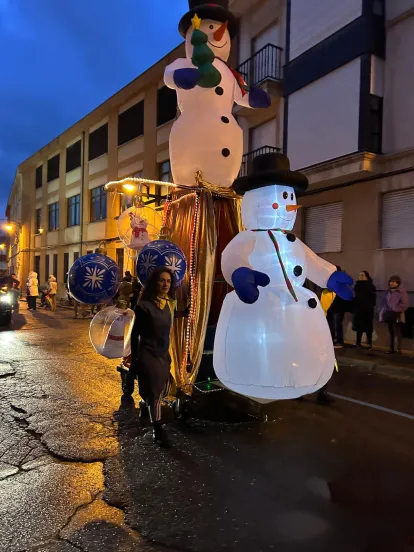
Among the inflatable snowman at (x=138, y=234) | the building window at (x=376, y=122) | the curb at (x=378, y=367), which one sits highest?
the building window at (x=376, y=122)

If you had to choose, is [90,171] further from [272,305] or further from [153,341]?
[272,305]

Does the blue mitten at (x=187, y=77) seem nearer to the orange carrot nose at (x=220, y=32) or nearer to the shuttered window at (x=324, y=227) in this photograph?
the orange carrot nose at (x=220, y=32)

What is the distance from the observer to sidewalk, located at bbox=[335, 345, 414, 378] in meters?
8.36

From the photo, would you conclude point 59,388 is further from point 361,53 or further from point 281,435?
point 361,53

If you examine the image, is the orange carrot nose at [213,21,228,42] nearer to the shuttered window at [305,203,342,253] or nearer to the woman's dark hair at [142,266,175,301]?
the woman's dark hair at [142,266,175,301]

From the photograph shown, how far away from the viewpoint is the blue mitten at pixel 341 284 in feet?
11.9

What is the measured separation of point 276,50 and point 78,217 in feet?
60.1

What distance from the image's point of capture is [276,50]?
572 inches

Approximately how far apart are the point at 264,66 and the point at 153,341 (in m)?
13.2

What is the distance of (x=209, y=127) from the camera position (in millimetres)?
4746

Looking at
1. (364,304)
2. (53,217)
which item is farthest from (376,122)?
(53,217)

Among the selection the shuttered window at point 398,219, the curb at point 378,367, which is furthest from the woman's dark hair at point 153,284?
the shuttered window at point 398,219

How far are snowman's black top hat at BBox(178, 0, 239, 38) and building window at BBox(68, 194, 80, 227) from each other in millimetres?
25264


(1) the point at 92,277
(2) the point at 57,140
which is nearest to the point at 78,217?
(2) the point at 57,140
